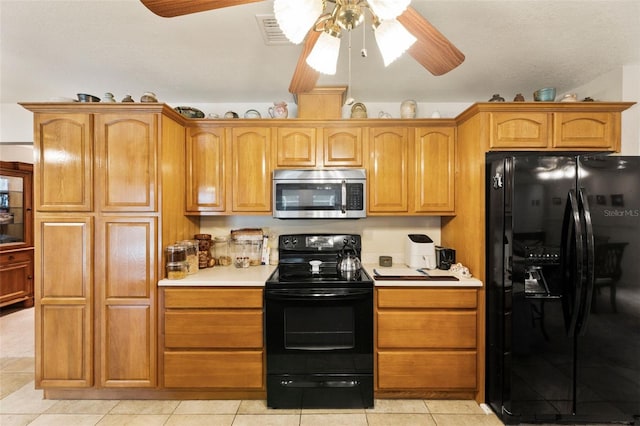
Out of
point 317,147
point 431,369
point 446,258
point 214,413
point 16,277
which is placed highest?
point 317,147

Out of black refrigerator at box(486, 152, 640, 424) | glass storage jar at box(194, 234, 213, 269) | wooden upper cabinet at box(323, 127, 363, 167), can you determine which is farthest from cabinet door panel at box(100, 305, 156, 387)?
A: black refrigerator at box(486, 152, 640, 424)

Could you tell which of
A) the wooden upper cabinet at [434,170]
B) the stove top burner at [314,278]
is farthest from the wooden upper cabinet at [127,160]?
the wooden upper cabinet at [434,170]

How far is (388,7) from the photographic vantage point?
958 millimetres

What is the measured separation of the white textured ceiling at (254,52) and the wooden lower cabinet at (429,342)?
5.80 ft

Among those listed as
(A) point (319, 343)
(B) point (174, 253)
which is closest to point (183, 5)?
(B) point (174, 253)

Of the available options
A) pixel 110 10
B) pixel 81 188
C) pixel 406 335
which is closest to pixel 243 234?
pixel 81 188

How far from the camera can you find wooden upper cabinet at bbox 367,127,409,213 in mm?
2570

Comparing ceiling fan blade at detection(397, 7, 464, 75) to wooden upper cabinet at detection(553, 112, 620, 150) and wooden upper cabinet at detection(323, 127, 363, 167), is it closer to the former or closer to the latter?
wooden upper cabinet at detection(323, 127, 363, 167)

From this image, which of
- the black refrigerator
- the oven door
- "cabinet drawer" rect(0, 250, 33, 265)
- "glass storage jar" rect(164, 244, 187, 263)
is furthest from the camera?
"cabinet drawer" rect(0, 250, 33, 265)

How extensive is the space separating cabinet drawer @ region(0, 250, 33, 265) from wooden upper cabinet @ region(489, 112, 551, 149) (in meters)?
5.69

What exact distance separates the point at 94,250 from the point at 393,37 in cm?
239

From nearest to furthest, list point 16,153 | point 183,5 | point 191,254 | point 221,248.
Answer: point 183,5 → point 191,254 → point 221,248 → point 16,153

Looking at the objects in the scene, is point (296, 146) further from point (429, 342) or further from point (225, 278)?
point (429, 342)

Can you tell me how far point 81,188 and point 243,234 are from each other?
49.6 inches
